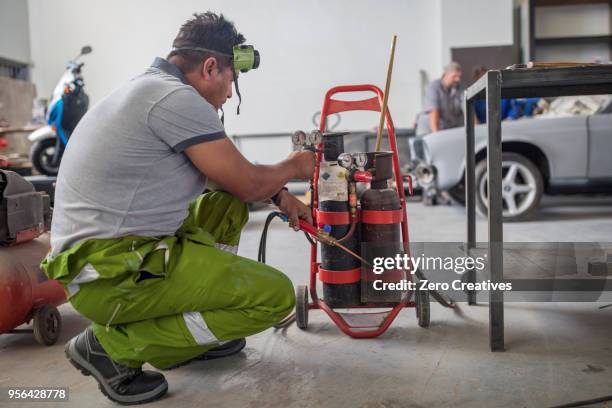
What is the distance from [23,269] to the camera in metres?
2.20

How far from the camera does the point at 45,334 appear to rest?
2.24 m

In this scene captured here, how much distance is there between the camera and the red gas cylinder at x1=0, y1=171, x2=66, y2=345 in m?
2.13

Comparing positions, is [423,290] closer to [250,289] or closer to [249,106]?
[250,289]

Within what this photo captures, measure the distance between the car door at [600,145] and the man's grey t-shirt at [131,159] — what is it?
4.13m

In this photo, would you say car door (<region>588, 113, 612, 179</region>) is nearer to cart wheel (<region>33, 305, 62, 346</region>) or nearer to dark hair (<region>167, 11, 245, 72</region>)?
dark hair (<region>167, 11, 245, 72</region>)

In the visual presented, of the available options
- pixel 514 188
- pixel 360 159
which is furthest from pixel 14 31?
pixel 360 159

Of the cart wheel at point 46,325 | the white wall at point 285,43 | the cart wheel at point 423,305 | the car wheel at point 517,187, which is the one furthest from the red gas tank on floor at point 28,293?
the white wall at point 285,43

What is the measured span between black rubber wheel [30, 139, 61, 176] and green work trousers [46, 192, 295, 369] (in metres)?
5.35

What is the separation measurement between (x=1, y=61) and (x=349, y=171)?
395 inches

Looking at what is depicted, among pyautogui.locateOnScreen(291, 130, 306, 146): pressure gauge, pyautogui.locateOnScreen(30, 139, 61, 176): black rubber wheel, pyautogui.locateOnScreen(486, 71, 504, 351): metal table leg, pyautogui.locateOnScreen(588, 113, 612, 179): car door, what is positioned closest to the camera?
pyautogui.locateOnScreen(486, 71, 504, 351): metal table leg

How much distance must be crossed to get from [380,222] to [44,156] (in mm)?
5524

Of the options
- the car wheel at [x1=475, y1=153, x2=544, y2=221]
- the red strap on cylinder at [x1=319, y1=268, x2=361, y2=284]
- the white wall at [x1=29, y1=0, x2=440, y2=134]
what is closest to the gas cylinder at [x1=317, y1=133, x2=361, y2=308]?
the red strap on cylinder at [x1=319, y1=268, x2=361, y2=284]

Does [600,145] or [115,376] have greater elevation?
[600,145]

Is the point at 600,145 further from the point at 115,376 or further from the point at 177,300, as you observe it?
the point at 115,376
